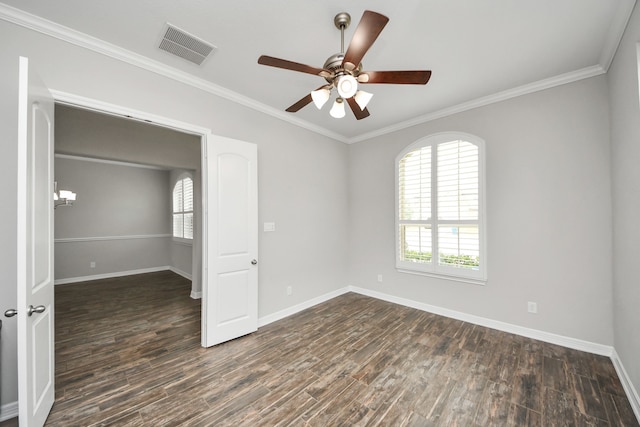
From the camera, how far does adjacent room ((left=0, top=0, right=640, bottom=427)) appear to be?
6.01ft

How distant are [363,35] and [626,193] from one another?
8.50ft

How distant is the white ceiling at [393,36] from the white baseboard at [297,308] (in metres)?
2.97

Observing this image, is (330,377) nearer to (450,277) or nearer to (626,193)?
(450,277)

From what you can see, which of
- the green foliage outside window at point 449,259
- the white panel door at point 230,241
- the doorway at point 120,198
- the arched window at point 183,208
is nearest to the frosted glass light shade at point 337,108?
the white panel door at point 230,241

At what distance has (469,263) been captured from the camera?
344cm

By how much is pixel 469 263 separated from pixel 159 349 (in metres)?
3.96

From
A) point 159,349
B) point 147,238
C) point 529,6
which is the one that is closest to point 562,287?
point 529,6

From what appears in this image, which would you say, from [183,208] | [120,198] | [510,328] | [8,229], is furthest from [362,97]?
[120,198]

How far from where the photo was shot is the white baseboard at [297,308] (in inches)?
137

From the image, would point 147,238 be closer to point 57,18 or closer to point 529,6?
point 57,18

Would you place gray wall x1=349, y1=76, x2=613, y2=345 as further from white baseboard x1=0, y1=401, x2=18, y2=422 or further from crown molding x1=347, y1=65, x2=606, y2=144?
white baseboard x1=0, y1=401, x2=18, y2=422

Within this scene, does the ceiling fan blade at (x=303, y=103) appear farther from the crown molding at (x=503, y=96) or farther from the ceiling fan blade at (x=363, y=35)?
the crown molding at (x=503, y=96)

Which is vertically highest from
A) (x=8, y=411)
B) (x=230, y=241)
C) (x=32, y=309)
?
(x=230, y=241)

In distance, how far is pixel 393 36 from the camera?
84.7 inches
